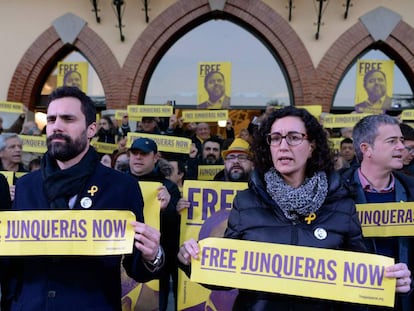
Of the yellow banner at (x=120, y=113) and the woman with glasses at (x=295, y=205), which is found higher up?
the yellow banner at (x=120, y=113)

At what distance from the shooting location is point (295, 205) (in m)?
2.05

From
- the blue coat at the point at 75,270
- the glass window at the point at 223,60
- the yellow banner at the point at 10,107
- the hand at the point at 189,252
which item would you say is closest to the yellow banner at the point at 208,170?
the blue coat at the point at 75,270

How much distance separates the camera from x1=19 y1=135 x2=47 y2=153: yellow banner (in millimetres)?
6504

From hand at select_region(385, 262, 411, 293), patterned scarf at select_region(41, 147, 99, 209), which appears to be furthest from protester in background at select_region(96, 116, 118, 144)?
hand at select_region(385, 262, 411, 293)

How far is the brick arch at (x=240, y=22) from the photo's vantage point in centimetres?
998

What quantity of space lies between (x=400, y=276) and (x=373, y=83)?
7.20 meters

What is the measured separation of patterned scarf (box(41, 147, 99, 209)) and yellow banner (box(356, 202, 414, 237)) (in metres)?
1.51

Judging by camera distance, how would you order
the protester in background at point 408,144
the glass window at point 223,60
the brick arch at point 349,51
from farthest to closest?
1. the glass window at point 223,60
2. the brick arch at point 349,51
3. the protester in background at point 408,144

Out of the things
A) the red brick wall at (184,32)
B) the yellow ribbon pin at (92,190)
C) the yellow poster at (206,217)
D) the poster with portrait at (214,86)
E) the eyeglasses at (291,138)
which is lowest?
the yellow poster at (206,217)

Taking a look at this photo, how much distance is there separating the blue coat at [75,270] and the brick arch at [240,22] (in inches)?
322

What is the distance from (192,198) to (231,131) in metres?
4.80

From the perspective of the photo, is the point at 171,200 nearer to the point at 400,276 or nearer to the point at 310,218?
the point at 310,218

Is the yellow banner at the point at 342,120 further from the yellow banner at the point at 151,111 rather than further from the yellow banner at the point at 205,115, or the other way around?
the yellow banner at the point at 151,111

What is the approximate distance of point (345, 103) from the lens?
34.7ft
